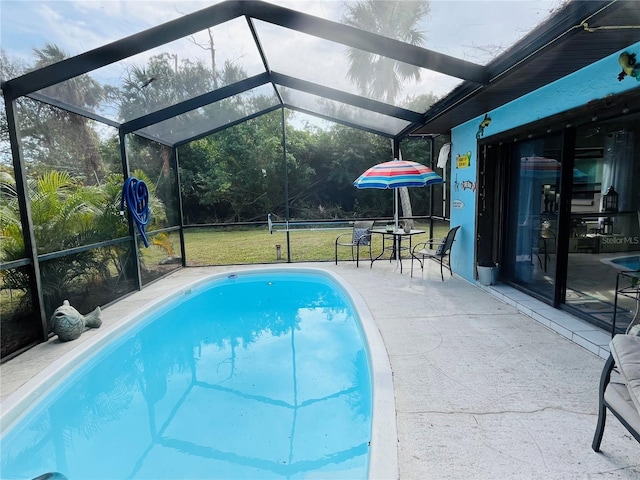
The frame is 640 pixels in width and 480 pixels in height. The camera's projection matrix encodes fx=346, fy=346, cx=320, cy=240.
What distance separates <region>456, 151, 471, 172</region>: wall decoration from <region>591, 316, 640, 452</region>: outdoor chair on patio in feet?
14.2

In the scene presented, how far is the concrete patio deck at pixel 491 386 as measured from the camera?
6.16ft

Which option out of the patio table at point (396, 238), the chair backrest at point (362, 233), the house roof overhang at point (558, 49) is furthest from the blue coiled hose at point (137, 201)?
the house roof overhang at point (558, 49)

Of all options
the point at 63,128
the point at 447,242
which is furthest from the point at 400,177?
the point at 63,128

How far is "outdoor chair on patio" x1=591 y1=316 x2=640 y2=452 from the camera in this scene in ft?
5.18

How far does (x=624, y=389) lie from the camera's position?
5.77 feet

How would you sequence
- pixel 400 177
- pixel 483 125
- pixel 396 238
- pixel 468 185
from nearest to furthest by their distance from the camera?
pixel 483 125, pixel 468 185, pixel 400 177, pixel 396 238

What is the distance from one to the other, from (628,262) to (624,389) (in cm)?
213

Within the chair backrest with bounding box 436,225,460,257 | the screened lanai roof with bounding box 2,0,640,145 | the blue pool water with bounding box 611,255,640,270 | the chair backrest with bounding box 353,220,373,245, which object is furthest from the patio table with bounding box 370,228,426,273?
the blue pool water with bounding box 611,255,640,270

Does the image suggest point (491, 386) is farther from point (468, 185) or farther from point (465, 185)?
point (465, 185)

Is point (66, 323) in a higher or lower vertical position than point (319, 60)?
lower

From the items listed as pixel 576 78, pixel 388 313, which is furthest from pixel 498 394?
pixel 576 78

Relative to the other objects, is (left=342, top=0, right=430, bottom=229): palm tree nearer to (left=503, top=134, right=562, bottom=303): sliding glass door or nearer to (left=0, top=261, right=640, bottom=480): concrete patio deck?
(left=503, top=134, right=562, bottom=303): sliding glass door

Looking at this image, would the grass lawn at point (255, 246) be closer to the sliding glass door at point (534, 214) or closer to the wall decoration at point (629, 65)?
the sliding glass door at point (534, 214)

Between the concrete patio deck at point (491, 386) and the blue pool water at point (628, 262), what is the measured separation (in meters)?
0.68
